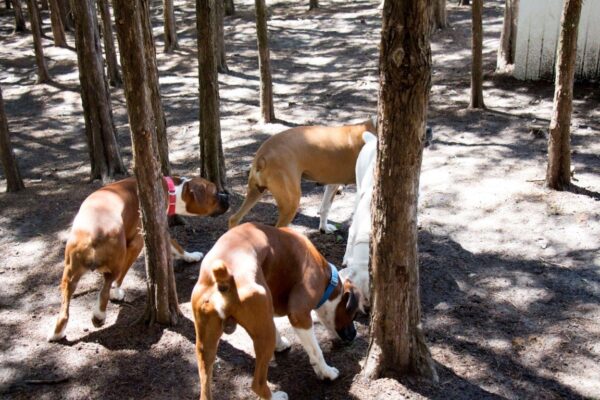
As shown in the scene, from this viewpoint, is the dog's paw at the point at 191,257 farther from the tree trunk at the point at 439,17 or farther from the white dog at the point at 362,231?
the tree trunk at the point at 439,17

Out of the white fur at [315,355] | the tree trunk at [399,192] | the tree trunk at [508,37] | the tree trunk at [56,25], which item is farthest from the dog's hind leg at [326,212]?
the tree trunk at [56,25]

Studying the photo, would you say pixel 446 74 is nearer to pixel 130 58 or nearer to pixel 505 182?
pixel 505 182

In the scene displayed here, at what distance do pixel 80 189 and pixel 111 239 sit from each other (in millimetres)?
4113

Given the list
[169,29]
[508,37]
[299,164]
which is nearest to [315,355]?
[299,164]

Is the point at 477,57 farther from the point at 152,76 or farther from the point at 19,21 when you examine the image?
the point at 19,21

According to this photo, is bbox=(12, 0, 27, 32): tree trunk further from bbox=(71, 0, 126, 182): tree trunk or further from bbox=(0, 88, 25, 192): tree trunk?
bbox=(71, 0, 126, 182): tree trunk

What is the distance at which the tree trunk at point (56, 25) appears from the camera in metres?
19.5

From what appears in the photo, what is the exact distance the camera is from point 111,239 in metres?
5.53

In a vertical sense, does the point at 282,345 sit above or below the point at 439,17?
below

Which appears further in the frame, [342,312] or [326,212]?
[326,212]

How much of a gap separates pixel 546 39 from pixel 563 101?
5.26 metres

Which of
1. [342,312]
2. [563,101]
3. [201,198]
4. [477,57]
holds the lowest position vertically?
[342,312]

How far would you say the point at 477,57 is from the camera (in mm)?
11195

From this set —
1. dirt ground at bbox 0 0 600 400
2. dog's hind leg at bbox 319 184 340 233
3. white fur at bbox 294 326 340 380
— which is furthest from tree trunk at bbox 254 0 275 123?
white fur at bbox 294 326 340 380
